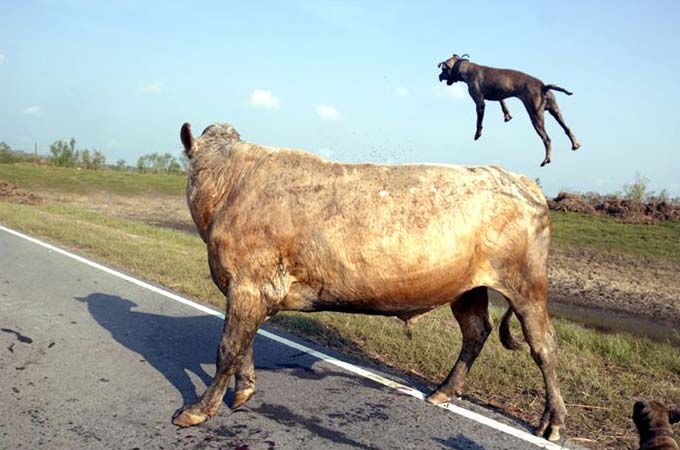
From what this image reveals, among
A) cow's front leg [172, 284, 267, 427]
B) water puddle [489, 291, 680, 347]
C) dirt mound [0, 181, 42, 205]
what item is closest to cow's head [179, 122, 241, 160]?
cow's front leg [172, 284, 267, 427]

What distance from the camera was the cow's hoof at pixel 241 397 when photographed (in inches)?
177

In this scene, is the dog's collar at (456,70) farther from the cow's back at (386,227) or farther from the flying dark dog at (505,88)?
the cow's back at (386,227)

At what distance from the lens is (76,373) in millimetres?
4973

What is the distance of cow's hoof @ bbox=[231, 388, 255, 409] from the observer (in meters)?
4.49

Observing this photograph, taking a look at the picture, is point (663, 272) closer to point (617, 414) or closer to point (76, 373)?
point (617, 414)

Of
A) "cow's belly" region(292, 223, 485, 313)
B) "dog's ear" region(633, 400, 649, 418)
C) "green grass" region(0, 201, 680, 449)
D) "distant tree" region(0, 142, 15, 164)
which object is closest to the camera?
"dog's ear" region(633, 400, 649, 418)

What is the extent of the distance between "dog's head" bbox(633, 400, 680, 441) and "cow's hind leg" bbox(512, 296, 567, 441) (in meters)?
1.01

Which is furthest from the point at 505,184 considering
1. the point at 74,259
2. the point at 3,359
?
the point at 74,259

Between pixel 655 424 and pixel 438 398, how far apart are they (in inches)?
70.5

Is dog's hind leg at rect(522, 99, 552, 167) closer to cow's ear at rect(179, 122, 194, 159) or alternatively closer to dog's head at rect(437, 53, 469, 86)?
dog's head at rect(437, 53, 469, 86)

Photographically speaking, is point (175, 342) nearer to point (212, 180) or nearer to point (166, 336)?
point (166, 336)

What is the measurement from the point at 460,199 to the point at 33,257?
8222 mm

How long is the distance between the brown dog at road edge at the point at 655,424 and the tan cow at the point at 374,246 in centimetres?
102

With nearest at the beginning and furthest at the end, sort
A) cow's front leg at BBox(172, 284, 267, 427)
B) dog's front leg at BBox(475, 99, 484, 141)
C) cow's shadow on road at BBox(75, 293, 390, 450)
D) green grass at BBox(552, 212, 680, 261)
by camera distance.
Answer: cow's front leg at BBox(172, 284, 267, 427) → cow's shadow on road at BBox(75, 293, 390, 450) → dog's front leg at BBox(475, 99, 484, 141) → green grass at BBox(552, 212, 680, 261)
